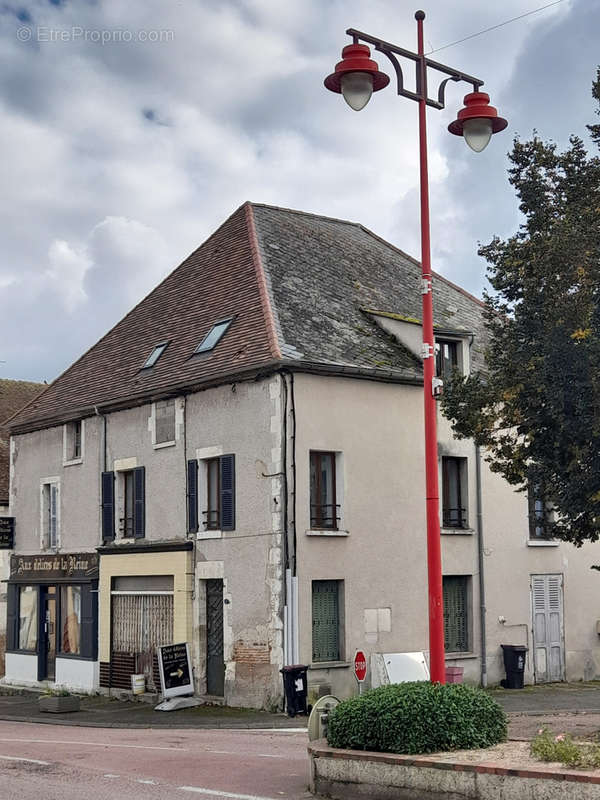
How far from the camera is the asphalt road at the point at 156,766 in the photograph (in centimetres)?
1147

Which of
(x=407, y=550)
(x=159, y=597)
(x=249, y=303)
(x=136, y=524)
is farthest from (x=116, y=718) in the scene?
(x=249, y=303)

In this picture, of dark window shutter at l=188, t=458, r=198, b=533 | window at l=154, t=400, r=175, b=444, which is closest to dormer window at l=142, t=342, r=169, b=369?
window at l=154, t=400, r=175, b=444

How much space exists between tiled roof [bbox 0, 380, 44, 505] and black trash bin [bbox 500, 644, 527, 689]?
15.9 meters

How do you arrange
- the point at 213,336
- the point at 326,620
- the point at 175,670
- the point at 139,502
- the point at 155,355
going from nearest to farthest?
the point at 326,620
the point at 175,670
the point at 213,336
the point at 139,502
the point at 155,355

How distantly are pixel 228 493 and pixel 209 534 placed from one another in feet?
3.49

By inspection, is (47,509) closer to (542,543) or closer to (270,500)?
(270,500)

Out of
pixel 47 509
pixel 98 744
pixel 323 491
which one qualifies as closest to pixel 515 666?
pixel 323 491

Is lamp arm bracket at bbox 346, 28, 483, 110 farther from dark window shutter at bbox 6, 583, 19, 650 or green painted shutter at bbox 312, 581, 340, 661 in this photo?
dark window shutter at bbox 6, 583, 19, 650

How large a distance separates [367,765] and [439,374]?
15.1 m

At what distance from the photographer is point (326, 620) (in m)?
22.4

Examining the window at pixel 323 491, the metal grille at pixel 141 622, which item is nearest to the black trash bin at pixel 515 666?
the window at pixel 323 491

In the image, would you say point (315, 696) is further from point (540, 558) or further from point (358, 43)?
point (358, 43)

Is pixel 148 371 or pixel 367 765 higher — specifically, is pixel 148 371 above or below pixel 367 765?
above

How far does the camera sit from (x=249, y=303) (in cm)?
2464
